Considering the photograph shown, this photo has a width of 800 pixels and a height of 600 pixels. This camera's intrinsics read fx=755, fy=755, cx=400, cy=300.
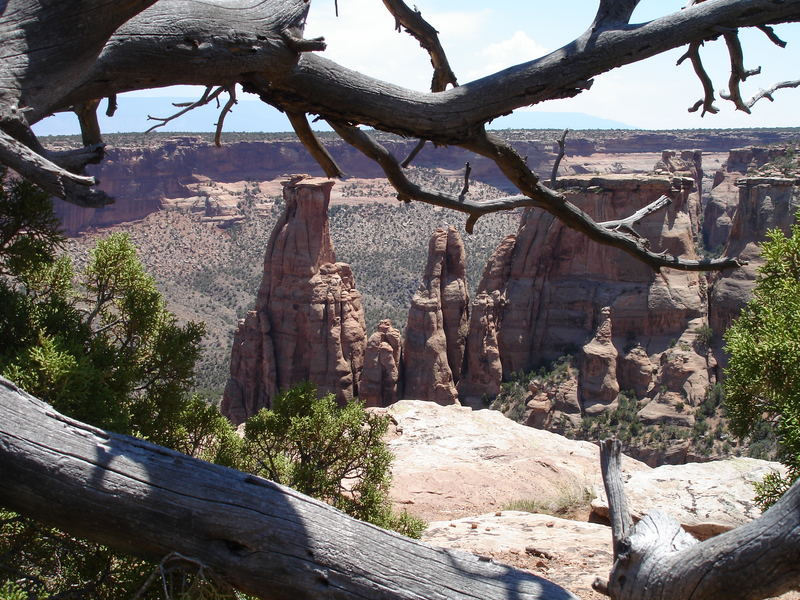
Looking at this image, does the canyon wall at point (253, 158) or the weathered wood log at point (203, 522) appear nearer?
the weathered wood log at point (203, 522)

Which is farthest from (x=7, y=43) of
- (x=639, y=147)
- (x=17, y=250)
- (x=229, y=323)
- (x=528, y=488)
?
(x=639, y=147)

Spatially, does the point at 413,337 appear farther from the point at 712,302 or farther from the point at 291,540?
the point at 291,540

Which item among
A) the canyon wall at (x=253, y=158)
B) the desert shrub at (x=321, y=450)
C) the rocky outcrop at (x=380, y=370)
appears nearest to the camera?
the desert shrub at (x=321, y=450)

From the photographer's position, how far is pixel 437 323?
125 feet

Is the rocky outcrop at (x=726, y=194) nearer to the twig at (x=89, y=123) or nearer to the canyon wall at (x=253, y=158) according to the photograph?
the canyon wall at (x=253, y=158)

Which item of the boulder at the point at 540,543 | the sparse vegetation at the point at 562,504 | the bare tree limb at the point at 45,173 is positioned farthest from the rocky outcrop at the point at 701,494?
the bare tree limb at the point at 45,173

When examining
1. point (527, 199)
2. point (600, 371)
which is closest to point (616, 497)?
point (527, 199)

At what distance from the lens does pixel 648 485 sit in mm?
13047

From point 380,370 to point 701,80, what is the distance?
31.6 metres

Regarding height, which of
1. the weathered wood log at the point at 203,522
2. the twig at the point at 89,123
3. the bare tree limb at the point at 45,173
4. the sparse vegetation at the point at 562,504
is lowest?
the sparse vegetation at the point at 562,504

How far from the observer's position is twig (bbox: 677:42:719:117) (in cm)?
453

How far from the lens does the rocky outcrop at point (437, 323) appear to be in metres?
37.3

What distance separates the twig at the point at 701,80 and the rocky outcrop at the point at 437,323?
31738 millimetres

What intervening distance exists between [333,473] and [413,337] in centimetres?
2659
